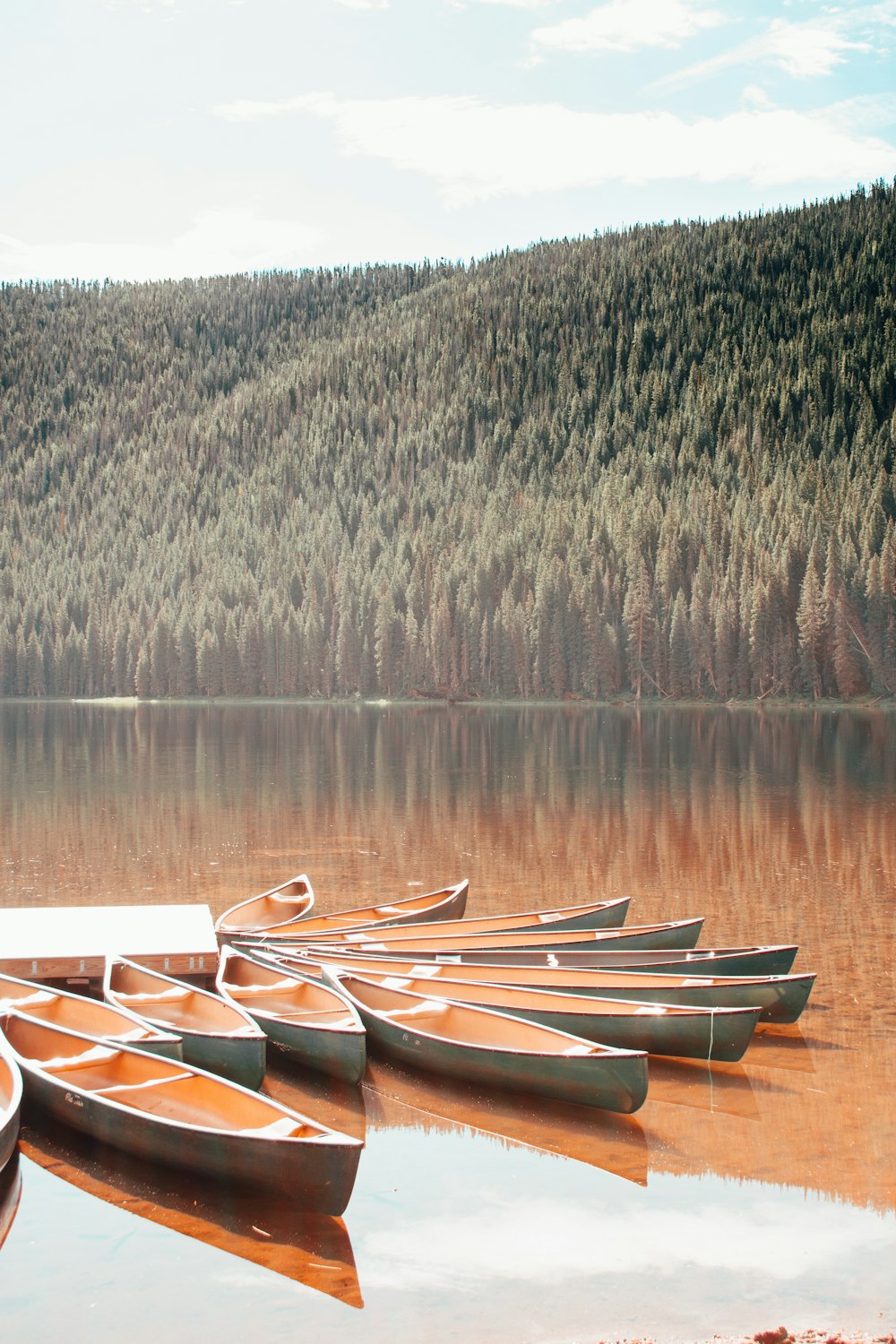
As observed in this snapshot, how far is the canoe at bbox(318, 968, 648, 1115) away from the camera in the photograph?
15.0m

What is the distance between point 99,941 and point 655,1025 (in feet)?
29.2

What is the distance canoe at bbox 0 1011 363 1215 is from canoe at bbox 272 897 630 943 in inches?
259

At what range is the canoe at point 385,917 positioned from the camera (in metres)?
22.4

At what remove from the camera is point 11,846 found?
1394 inches

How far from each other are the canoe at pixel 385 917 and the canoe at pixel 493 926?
81 mm

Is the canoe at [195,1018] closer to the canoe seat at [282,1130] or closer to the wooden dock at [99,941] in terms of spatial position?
the wooden dock at [99,941]

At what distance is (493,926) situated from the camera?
22.3 meters

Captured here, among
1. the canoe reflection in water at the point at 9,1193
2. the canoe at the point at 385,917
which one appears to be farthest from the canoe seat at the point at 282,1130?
the canoe at the point at 385,917

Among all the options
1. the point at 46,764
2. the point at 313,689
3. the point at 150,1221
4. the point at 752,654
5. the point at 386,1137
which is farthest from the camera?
the point at 313,689

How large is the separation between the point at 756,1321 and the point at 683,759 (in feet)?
182

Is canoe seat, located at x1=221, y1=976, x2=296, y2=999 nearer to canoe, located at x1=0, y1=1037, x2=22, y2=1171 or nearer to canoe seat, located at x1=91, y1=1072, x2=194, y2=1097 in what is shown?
canoe seat, located at x1=91, y1=1072, x2=194, y2=1097

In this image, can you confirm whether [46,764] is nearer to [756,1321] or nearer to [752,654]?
[756,1321]

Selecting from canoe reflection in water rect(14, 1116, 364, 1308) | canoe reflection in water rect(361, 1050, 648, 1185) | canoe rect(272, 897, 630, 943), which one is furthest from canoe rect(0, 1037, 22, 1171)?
canoe rect(272, 897, 630, 943)

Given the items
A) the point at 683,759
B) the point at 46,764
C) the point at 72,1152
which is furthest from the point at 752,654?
the point at 72,1152
